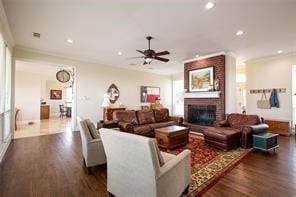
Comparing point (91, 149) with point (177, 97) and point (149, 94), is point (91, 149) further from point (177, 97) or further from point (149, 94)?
point (177, 97)

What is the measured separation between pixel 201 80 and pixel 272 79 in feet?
8.97

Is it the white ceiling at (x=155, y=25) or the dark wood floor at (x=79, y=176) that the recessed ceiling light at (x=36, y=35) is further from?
the dark wood floor at (x=79, y=176)

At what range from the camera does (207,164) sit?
10.3 ft

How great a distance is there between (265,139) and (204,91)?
278 cm

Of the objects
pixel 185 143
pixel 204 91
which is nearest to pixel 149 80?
pixel 204 91

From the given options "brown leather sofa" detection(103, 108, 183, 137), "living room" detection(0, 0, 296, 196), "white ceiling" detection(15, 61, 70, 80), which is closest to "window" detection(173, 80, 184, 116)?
"living room" detection(0, 0, 296, 196)

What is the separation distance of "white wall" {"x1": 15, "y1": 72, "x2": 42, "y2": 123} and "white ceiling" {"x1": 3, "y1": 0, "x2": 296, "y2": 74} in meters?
4.30

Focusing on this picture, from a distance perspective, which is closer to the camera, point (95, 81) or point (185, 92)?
point (185, 92)

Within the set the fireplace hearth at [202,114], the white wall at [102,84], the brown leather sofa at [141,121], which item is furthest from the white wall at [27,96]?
the fireplace hearth at [202,114]

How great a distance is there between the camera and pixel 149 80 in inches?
364

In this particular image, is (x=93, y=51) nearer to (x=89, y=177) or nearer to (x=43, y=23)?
(x=43, y=23)

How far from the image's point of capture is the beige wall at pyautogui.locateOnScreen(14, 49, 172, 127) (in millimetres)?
5789

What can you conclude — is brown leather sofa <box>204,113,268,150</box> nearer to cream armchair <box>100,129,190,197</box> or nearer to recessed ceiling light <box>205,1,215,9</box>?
cream armchair <box>100,129,190,197</box>

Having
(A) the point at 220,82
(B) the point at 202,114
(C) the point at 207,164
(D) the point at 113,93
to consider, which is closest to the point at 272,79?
(A) the point at 220,82
